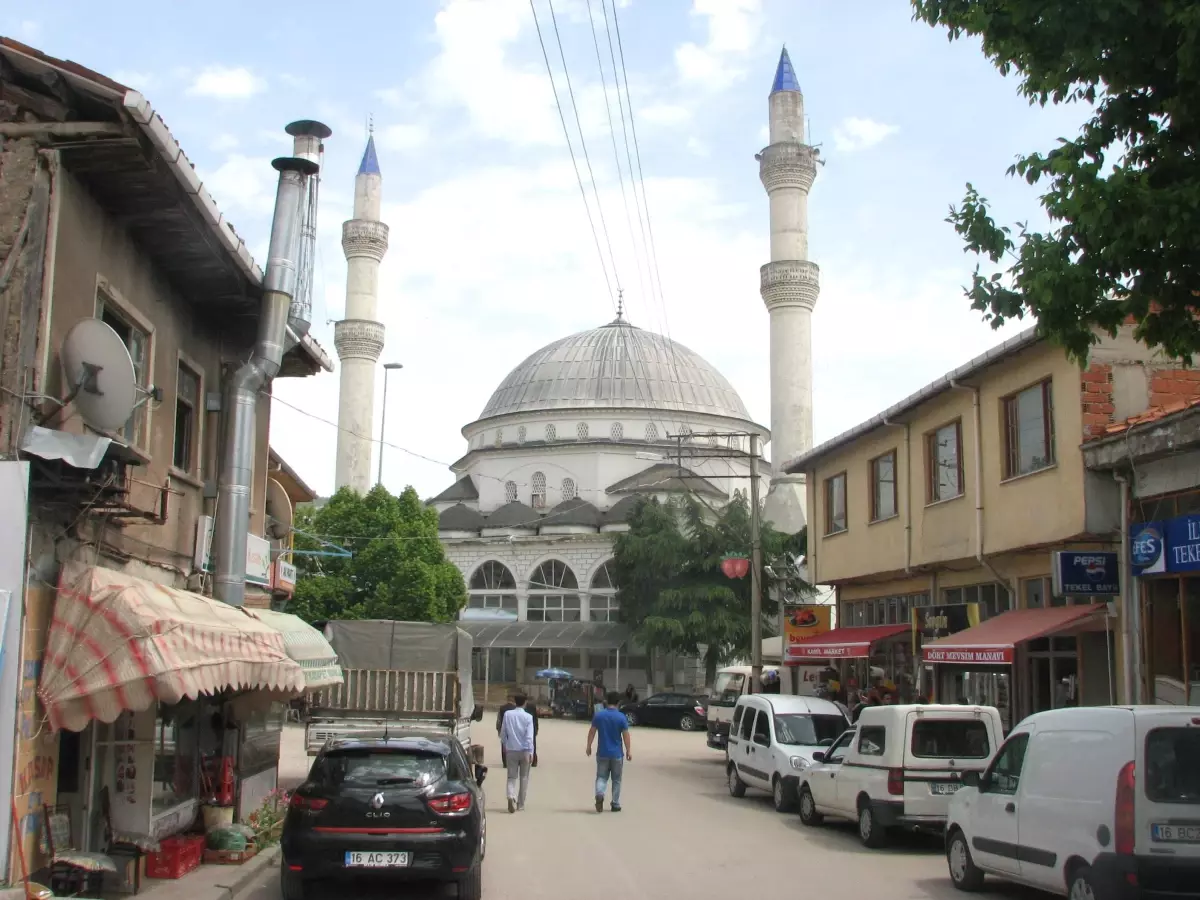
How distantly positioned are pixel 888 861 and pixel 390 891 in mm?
5034

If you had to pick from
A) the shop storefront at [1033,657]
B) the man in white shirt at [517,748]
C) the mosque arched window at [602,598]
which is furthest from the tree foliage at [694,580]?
the man in white shirt at [517,748]

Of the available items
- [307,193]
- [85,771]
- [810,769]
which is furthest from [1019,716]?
[85,771]

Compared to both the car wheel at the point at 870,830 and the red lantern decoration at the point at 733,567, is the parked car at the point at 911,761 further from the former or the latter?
the red lantern decoration at the point at 733,567

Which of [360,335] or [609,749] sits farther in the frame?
[360,335]

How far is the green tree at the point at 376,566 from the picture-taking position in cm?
4447

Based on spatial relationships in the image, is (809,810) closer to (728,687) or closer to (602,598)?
(728,687)

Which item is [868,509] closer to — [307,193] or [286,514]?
[286,514]

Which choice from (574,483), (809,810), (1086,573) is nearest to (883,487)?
(1086,573)

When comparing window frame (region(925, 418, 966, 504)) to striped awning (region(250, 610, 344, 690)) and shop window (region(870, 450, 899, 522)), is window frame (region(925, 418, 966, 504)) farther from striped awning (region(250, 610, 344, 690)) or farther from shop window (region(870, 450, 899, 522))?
striped awning (region(250, 610, 344, 690))

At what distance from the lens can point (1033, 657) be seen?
1953 cm

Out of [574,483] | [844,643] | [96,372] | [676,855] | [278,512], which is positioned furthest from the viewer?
[574,483]

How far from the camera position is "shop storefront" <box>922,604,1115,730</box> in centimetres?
1686

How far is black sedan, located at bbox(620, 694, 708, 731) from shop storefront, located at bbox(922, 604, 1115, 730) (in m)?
20.7

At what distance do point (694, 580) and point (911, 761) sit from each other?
34.2 meters
